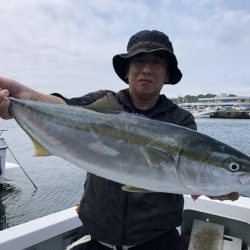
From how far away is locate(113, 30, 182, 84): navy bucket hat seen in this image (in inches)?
122

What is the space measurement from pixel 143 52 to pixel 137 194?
1210mm

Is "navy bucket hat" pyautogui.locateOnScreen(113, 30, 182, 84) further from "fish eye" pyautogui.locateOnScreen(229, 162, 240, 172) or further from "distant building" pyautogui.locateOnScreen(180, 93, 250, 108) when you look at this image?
"distant building" pyautogui.locateOnScreen(180, 93, 250, 108)

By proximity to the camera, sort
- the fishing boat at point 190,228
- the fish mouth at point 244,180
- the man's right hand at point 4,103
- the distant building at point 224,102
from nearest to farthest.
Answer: the fish mouth at point 244,180 → the man's right hand at point 4,103 → the fishing boat at point 190,228 → the distant building at point 224,102

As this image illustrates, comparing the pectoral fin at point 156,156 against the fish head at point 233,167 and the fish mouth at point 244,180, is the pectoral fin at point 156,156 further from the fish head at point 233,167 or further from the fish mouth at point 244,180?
the fish mouth at point 244,180

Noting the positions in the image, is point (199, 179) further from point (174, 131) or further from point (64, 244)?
point (64, 244)

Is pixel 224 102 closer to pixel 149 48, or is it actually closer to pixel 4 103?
pixel 149 48

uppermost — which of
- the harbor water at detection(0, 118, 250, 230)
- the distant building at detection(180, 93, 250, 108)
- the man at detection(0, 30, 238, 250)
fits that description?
the distant building at detection(180, 93, 250, 108)

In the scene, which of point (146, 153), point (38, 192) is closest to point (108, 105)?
point (146, 153)

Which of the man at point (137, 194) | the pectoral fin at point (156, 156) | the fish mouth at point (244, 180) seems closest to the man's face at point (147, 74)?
the man at point (137, 194)

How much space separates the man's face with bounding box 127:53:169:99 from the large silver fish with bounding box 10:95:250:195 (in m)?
0.56

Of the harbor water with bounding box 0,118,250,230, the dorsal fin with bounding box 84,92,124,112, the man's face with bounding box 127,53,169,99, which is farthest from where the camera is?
the harbor water with bounding box 0,118,250,230

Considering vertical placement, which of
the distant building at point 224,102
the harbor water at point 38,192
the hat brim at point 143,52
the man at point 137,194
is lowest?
the harbor water at point 38,192

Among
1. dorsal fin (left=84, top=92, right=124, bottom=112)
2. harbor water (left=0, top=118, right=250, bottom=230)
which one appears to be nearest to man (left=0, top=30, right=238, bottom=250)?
dorsal fin (left=84, top=92, right=124, bottom=112)

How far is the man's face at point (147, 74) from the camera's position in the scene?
3.10m
